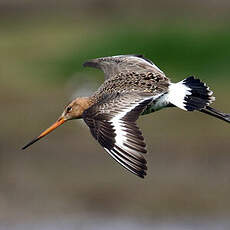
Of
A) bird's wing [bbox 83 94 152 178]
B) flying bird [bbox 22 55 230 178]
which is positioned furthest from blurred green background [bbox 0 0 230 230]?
bird's wing [bbox 83 94 152 178]

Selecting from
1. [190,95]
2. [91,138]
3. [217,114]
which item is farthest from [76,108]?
[91,138]

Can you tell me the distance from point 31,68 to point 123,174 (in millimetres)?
5295

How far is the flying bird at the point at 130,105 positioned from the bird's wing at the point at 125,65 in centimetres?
1

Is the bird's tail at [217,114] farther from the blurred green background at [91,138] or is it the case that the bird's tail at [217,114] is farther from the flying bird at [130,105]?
the blurred green background at [91,138]

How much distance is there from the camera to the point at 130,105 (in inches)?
315

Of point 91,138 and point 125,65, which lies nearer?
point 125,65

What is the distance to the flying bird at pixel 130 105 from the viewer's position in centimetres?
755

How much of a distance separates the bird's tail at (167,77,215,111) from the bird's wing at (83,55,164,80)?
0.59 metres

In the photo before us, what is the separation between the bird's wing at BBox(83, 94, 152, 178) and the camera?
294 inches

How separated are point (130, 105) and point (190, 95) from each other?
0.55 metres

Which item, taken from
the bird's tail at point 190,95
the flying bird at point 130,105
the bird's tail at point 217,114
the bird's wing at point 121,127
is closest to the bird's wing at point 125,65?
the flying bird at point 130,105

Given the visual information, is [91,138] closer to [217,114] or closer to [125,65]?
[125,65]
